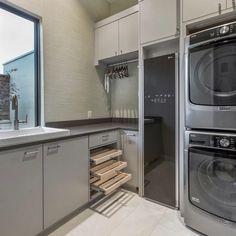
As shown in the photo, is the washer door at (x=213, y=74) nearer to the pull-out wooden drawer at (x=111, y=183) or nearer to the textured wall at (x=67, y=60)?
the pull-out wooden drawer at (x=111, y=183)

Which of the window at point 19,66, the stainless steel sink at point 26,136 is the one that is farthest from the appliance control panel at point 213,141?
the window at point 19,66

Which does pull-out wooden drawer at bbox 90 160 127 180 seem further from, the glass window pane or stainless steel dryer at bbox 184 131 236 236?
the glass window pane

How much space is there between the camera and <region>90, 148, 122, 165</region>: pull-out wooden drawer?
205 centimetres

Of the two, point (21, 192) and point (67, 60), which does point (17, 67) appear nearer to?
point (67, 60)

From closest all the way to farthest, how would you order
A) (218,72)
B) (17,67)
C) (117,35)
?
(218,72)
(17,67)
(117,35)

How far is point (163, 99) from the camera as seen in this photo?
202cm

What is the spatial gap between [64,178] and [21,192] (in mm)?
416

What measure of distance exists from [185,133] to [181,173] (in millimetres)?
467

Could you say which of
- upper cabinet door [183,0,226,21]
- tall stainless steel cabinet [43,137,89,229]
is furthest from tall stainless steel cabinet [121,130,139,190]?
upper cabinet door [183,0,226,21]

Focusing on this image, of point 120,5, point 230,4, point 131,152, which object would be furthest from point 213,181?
point 120,5

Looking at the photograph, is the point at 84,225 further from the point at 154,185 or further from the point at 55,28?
the point at 55,28

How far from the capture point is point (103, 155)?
2.21 metres

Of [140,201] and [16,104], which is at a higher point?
[16,104]

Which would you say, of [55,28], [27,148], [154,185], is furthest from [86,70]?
[154,185]
